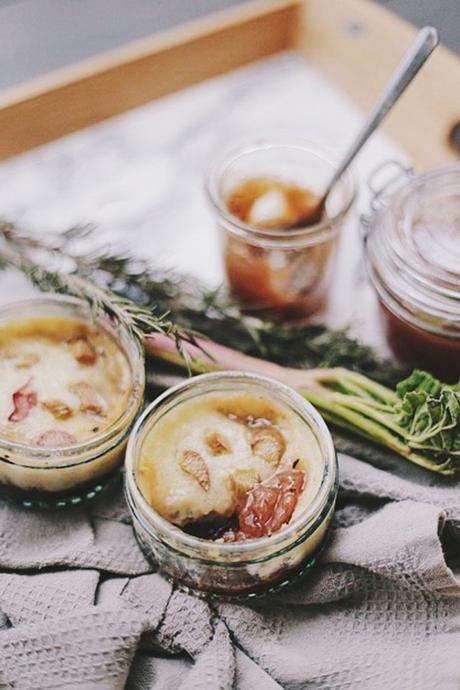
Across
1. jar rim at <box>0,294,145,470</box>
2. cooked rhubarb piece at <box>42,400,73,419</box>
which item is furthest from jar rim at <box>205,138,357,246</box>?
cooked rhubarb piece at <box>42,400,73,419</box>

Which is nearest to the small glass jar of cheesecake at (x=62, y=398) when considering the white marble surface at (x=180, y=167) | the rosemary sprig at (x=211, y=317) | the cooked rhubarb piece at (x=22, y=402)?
the cooked rhubarb piece at (x=22, y=402)

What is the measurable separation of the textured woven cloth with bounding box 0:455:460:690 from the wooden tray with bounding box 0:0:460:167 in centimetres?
91

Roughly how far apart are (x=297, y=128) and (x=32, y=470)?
1.11 metres

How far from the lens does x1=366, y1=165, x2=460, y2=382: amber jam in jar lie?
1.36 m

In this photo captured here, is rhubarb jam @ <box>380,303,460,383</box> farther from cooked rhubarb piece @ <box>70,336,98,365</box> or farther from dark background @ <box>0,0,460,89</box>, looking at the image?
dark background @ <box>0,0,460,89</box>

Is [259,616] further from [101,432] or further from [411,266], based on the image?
[411,266]

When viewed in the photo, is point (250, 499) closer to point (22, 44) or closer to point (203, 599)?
point (203, 599)

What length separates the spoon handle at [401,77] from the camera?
1342 mm

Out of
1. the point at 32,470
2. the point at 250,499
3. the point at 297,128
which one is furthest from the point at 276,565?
the point at 297,128

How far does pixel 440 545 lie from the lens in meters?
1.13

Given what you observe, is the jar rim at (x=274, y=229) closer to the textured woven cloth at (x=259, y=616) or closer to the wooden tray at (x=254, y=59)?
the wooden tray at (x=254, y=59)

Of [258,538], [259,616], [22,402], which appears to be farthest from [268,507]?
[22,402]

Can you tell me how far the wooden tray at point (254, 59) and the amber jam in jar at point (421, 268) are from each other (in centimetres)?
38

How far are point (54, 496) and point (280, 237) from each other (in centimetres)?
56
